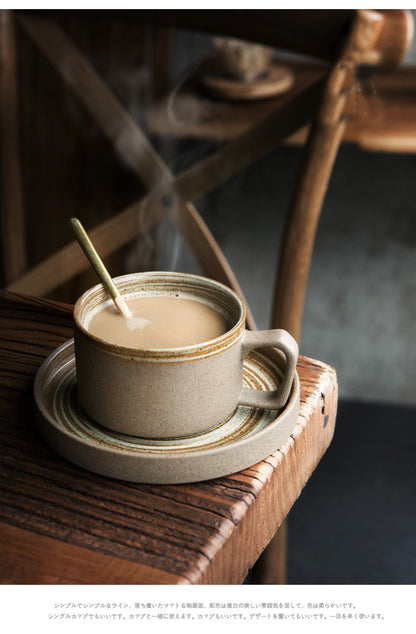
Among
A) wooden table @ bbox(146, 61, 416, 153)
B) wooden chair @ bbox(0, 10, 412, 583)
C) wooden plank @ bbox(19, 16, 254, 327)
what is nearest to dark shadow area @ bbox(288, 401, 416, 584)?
wooden chair @ bbox(0, 10, 412, 583)

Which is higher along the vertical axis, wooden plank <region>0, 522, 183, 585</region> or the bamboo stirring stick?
the bamboo stirring stick

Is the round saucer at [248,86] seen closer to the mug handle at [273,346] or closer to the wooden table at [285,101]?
the wooden table at [285,101]

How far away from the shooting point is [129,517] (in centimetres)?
42

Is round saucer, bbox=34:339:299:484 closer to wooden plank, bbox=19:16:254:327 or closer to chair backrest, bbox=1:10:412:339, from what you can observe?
chair backrest, bbox=1:10:412:339

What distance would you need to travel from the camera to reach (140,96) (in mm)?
1573

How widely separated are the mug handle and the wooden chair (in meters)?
0.42

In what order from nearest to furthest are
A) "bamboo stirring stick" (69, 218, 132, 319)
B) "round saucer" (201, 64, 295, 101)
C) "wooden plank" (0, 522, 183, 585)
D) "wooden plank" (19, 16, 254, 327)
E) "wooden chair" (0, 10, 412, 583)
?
"wooden plank" (0, 522, 183, 585)
"bamboo stirring stick" (69, 218, 132, 319)
"wooden chair" (0, 10, 412, 583)
"wooden plank" (19, 16, 254, 327)
"round saucer" (201, 64, 295, 101)

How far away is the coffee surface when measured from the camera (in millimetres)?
469

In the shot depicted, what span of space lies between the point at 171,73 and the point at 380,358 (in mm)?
937

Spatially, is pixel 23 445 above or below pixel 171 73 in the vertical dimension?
above

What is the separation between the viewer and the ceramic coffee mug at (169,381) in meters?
0.43

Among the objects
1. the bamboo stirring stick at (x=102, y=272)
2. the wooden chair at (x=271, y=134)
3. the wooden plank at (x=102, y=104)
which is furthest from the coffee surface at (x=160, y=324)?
the wooden plank at (x=102, y=104)
